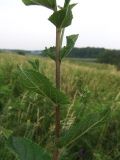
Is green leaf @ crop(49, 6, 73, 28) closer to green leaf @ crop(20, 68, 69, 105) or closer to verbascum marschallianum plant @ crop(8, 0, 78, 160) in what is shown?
verbascum marschallianum plant @ crop(8, 0, 78, 160)

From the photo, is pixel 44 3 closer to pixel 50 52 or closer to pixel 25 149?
pixel 50 52

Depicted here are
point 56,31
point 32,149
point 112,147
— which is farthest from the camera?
point 112,147

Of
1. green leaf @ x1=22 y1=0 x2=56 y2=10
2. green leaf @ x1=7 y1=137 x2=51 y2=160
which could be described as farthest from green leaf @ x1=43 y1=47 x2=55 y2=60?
green leaf @ x1=7 y1=137 x2=51 y2=160

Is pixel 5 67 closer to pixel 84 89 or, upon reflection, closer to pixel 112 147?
pixel 112 147

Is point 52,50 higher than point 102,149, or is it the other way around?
point 52,50

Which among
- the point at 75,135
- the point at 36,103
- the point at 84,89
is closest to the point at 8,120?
the point at 36,103

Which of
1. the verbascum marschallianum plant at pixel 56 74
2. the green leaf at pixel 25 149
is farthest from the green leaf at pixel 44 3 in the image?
the green leaf at pixel 25 149
